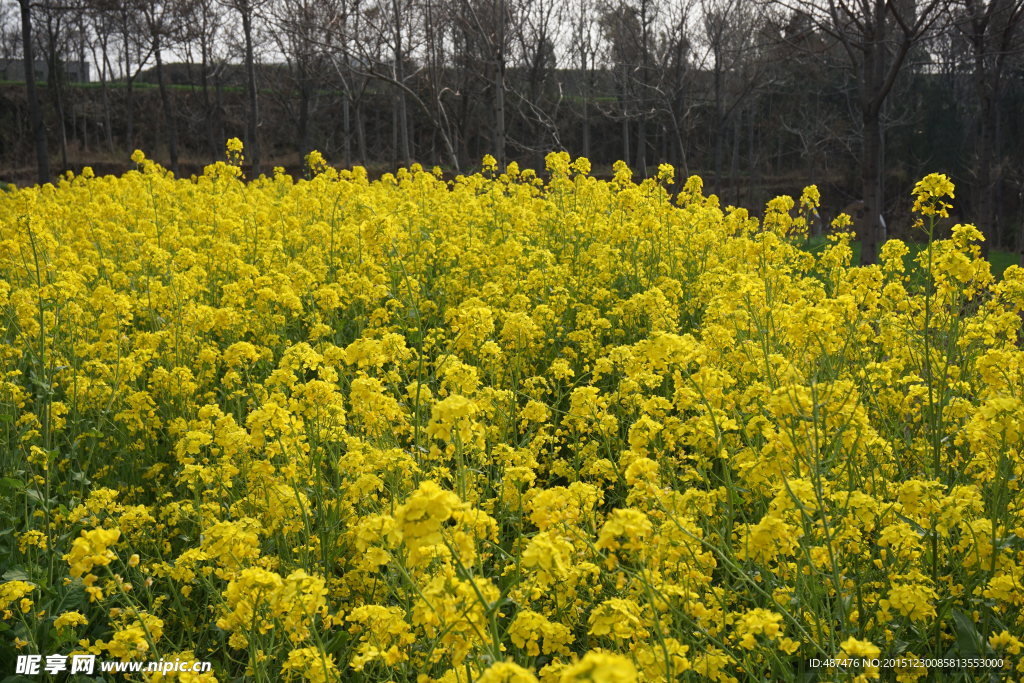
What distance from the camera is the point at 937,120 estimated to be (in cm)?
2902

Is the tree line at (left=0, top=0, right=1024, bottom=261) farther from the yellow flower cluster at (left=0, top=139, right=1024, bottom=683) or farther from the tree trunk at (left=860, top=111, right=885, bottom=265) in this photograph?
the yellow flower cluster at (left=0, top=139, right=1024, bottom=683)

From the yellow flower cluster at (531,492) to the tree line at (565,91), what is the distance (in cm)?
366

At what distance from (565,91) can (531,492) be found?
2892 centimetres

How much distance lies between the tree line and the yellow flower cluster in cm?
366

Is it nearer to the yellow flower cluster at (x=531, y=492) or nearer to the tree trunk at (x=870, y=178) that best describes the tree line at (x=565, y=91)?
the tree trunk at (x=870, y=178)

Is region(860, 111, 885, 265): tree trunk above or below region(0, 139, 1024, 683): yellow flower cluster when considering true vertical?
above

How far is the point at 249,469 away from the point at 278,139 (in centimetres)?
3827

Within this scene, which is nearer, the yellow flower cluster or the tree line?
the yellow flower cluster

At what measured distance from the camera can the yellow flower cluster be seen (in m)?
2.34

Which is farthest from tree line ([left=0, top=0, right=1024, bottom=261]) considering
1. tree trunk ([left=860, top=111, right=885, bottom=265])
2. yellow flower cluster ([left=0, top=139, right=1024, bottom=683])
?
yellow flower cluster ([left=0, top=139, right=1024, bottom=683])

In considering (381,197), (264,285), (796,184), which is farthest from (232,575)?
(796,184)

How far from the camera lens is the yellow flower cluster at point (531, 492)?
7.66 ft

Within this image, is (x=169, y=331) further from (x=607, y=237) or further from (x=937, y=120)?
(x=937, y=120)

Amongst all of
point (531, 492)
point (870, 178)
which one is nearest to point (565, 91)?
point (870, 178)
